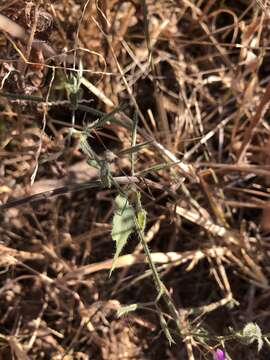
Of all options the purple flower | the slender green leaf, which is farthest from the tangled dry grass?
the slender green leaf

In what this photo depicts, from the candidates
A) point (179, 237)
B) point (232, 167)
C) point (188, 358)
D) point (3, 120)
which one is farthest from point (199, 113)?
point (188, 358)

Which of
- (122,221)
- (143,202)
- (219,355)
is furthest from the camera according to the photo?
(143,202)

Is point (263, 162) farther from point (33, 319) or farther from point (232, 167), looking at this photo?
point (33, 319)

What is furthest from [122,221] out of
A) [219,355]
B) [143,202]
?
[143,202]

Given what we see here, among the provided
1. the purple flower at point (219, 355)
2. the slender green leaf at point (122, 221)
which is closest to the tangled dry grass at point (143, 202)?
the purple flower at point (219, 355)

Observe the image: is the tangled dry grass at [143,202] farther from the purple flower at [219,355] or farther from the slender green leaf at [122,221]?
the slender green leaf at [122,221]

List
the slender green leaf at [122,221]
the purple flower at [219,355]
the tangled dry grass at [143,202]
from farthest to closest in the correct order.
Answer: the tangled dry grass at [143,202] < the purple flower at [219,355] < the slender green leaf at [122,221]

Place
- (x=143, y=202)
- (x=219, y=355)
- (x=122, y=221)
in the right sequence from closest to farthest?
(x=122, y=221) < (x=219, y=355) < (x=143, y=202)

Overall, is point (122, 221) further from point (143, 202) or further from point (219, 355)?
point (143, 202)

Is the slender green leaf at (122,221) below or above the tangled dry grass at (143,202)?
above
